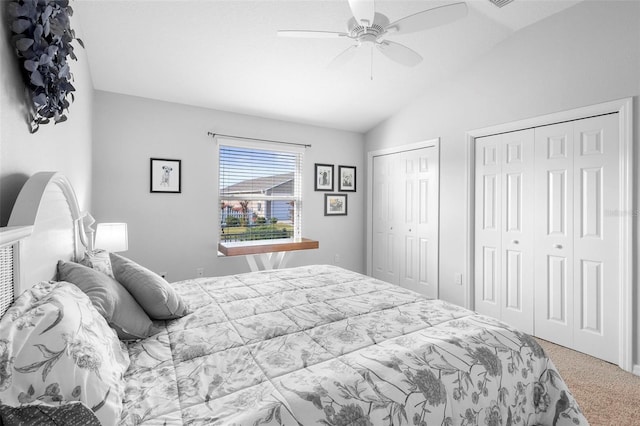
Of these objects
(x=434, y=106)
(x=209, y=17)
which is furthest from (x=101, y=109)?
(x=434, y=106)

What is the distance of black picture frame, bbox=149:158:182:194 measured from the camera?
339 cm

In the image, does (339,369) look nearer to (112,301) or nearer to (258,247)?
(112,301)

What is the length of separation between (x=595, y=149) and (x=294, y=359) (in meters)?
2.90

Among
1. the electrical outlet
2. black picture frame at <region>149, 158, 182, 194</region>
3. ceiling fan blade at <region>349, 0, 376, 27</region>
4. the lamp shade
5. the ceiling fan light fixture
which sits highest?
the ceiling fan light fixture

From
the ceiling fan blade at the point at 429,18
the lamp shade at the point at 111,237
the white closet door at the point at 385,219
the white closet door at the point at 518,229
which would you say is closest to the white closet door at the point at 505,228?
the white closet door at the point at 518,229

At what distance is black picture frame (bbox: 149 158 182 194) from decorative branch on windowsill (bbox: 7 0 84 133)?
2.15 meters

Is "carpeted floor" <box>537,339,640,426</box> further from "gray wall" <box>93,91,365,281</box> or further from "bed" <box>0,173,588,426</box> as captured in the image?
"gray wall" <box>93,91,365,281</box>

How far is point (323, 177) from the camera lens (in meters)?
4.54

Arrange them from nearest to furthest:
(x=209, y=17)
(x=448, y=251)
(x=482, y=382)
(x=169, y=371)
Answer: (x=169, y=371)
(x=482, y=382)
(x=209, y=17)
(x=448, y=251)

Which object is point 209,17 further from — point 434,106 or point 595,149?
point 595,149

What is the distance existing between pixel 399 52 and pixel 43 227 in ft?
7.10

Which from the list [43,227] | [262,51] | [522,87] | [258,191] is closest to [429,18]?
[262,51]

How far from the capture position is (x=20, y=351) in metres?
0.68

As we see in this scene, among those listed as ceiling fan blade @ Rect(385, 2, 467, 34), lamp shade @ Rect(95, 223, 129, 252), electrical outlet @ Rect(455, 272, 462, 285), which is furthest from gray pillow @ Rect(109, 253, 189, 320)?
electrical outlet @ Rect(455, 272, 462, 285)
